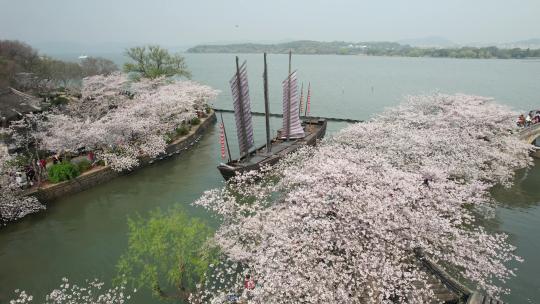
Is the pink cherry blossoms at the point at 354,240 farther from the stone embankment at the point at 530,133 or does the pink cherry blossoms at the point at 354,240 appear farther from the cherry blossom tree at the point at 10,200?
the stone embankment at the point at 530,133

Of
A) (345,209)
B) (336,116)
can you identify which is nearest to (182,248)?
(345,209)

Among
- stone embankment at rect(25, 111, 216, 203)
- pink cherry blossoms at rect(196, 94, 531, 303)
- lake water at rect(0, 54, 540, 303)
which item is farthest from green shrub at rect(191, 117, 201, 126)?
pink cherry blossoms at rect(196, 94, 531, 303)

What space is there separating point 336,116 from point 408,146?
108ft

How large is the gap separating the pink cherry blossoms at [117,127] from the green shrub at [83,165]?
1.01 metres

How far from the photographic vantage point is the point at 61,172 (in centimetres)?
2434

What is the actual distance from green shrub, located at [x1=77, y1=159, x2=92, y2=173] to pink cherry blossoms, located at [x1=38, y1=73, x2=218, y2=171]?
101 cm

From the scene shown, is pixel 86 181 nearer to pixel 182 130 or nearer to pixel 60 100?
pixel 182 130

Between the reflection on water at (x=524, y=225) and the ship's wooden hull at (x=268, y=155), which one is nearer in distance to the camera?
the reflection on water at (x=524, y=225)

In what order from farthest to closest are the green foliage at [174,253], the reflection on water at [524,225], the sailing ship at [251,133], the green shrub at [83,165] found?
the green shrub at [83,165]
the sailing ship at [251,133]
the reflection on water at [524,225]
the green foliage at [174,253]

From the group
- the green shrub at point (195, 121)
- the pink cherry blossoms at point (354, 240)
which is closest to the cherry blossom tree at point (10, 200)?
the pink cherry blossoms at point (354, 240)

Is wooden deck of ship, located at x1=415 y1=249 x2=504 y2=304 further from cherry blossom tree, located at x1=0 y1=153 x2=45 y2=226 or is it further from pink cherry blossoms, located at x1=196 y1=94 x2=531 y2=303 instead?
cherry blossom tree, located at x1=0 y1=153 x2=45 y2=226

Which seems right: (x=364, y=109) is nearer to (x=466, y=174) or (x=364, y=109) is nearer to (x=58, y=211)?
Result: (x=466, y=174)

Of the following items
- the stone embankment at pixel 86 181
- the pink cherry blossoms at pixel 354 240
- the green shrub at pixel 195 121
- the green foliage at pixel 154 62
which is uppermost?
the green foliage at pixel 154 62

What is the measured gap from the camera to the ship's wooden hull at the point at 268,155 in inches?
965
